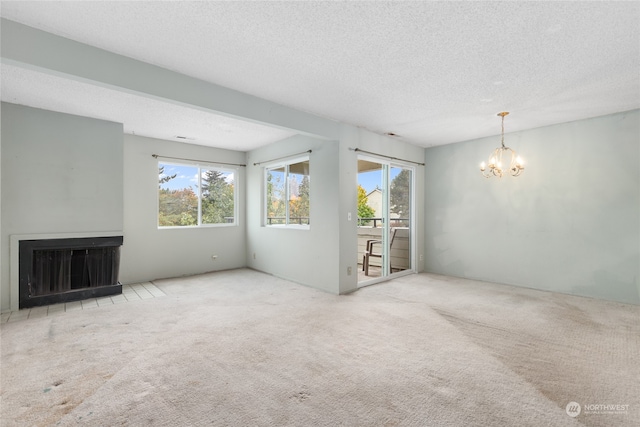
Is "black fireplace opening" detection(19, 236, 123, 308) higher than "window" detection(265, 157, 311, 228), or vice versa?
"window" detection(265, 157, 311, 228)

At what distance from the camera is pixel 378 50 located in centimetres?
238

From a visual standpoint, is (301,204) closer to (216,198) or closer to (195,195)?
(216,198)

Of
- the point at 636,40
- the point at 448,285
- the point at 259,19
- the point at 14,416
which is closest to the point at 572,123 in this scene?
the point at 636,40

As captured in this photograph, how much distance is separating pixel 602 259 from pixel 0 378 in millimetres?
6424

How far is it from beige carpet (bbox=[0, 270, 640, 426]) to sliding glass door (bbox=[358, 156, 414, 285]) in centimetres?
161

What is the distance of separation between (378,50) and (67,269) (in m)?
4.61

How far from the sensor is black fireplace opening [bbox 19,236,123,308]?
12.0 ft

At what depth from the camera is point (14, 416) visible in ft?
5.72

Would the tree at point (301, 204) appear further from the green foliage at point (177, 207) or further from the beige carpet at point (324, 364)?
the green foliage at point (177, 207)

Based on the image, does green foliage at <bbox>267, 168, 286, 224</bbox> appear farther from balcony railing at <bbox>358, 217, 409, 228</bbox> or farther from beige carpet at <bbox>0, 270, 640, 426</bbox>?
beige carpet at <bbox>0, 270, 640, 426</bbox>

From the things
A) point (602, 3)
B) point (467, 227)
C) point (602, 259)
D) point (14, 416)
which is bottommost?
point (14, 416)

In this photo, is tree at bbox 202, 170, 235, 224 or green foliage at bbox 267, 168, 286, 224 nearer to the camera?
green foliage at bbox 267, 168, 286, 224

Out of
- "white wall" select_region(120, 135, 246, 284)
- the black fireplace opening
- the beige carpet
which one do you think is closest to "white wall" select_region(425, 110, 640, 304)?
the beige carpet

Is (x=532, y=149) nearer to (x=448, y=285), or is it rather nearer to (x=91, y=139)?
(x=448, y=285)
